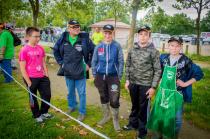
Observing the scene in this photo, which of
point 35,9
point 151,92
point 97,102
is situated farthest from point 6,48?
point 35,9

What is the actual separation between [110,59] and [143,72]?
31.6 inches

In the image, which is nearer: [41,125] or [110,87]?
[110,87]

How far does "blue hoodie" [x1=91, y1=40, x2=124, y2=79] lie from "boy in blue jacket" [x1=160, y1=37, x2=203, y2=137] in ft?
3.32

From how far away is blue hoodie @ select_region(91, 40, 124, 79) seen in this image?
577 centimetres

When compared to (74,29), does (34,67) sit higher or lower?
lower

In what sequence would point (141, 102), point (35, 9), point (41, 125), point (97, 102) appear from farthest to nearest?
point (35, 9)
point (97, 102)
point (41, 125)
point (141, 102)

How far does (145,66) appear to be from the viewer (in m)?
5.27

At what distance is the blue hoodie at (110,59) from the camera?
5.77m

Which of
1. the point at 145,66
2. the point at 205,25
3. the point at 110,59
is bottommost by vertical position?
the point at 145,66

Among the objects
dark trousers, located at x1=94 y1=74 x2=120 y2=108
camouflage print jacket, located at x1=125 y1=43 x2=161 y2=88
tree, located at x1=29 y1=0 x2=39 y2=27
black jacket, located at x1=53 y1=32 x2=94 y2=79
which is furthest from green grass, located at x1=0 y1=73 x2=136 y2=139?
tree, located at x1=29 y1=0 x2=39 y2=27

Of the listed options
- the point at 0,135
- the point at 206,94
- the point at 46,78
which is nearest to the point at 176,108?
the point at 46,78

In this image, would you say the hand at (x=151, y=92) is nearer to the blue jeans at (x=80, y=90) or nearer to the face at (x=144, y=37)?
the face at (x=144, y=37)

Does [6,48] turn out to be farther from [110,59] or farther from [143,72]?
[143,72]

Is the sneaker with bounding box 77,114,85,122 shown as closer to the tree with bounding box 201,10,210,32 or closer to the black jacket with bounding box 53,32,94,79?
the black jacket with bounding box 53,32,94,79
